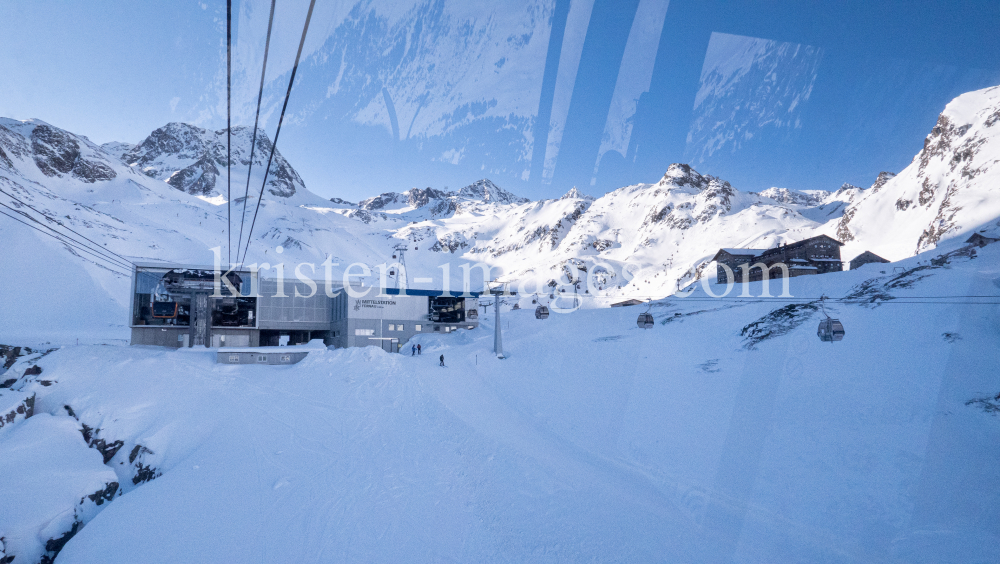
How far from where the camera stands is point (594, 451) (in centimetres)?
1308

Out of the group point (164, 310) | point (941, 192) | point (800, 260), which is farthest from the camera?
point (941, 192)

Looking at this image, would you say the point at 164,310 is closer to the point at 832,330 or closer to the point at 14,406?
the point at 14,406

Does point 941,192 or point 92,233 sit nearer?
point 92,233

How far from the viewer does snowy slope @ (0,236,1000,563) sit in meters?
8.12

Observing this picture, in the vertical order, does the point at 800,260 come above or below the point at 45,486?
above

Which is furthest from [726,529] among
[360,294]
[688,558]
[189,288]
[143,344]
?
[143,344]

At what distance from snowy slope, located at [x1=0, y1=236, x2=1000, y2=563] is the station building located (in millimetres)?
15069

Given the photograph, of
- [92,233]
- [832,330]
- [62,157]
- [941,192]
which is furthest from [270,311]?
[62,157]

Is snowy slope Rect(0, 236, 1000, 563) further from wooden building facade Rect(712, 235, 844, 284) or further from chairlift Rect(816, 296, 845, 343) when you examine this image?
wooden building facade Rect(712, 235, 844, 284)

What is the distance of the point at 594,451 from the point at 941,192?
4306 inches

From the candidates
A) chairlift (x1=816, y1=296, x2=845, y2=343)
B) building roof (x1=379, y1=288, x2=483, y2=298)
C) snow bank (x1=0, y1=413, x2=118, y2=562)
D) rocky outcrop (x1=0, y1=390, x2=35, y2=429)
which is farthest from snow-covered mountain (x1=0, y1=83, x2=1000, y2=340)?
chairlift (x1=816, y1=296, x2=845, y2=343)

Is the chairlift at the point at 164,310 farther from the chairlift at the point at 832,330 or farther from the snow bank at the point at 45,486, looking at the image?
the chairlift at the point at 832,330

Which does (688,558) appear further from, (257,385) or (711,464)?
(257,385)

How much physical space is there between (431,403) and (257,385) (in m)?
9.70
